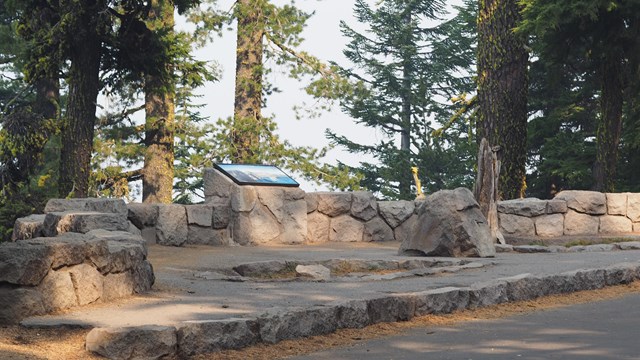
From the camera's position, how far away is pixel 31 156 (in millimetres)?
21719

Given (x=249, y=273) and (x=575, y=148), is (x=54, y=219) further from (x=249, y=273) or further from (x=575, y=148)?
(x=575, y=148)

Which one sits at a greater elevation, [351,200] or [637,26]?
[637,26]

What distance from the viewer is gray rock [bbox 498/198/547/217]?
20125 millimetres

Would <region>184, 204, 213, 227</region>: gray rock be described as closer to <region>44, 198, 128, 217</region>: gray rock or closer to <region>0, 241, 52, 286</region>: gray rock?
<region>44, 198, 128, 217</region>: gray rock

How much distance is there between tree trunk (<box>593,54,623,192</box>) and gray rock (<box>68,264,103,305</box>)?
53.3ft

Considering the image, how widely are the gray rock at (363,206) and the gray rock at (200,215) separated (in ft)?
10.3

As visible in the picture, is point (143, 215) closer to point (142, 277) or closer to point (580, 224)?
point (142, 277)

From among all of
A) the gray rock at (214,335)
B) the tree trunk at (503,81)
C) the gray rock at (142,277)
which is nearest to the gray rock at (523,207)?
the tree trunk at (503,81)

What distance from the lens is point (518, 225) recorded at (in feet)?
66.4

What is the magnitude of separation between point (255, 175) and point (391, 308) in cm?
937

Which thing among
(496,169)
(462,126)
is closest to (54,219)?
(496,169)

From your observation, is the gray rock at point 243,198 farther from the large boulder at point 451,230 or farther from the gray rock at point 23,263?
the gray rock at point 23,263

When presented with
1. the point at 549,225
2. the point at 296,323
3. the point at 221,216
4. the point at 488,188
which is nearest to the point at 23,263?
the point at 296,323

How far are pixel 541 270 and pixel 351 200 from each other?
6.99 metres
